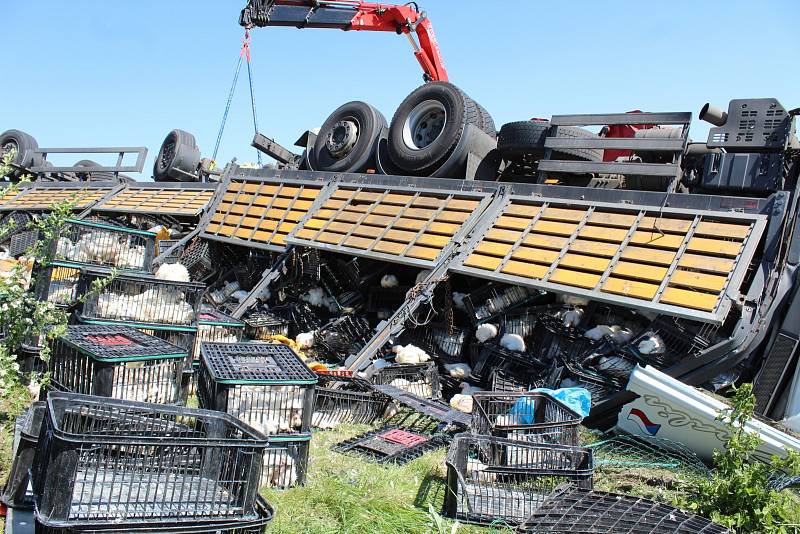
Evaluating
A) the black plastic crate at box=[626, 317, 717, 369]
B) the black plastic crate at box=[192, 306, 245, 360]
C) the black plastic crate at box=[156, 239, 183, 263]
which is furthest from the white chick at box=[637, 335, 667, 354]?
the black plastic crate at box=[156, 239, 183, 263]

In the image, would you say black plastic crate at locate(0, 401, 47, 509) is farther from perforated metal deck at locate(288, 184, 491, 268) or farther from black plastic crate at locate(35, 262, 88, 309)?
perforated metal deck at locate(288, 184, 491, 268)

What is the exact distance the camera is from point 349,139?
1195cm

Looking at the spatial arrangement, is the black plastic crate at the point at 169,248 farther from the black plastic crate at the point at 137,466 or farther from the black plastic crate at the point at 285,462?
the black plastic crate at the point at 137,466

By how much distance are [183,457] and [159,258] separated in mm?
8032

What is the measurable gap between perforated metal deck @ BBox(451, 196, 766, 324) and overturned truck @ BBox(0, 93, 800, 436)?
0.02 metres


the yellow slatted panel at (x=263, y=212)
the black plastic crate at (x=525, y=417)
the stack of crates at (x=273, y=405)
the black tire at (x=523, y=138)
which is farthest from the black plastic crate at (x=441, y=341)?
the stack of crates at (x=273, y=405)

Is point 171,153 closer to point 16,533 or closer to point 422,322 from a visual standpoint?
point 422,322

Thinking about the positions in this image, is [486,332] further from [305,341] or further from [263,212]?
[263,212]

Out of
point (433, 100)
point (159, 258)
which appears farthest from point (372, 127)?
point (159, 258)

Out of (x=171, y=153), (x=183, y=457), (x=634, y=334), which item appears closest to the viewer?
(x=183, y=457)

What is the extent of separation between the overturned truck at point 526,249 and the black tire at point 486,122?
0.04 m

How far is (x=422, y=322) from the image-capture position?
324 inches

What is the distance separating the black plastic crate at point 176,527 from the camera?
280 centimetres

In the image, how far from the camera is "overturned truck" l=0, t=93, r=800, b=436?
641 centimetres
